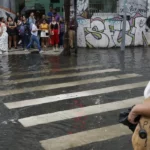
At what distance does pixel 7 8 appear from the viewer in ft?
60.4

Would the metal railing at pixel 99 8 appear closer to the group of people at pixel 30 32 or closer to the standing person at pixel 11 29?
the group of people at pixel 30 32

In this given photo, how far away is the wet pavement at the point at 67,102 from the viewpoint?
4.81 metres

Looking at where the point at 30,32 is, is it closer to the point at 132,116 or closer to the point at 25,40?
the point at 25,40

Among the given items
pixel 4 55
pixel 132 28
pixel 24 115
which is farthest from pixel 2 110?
pixel 132 28

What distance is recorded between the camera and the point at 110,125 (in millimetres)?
5441

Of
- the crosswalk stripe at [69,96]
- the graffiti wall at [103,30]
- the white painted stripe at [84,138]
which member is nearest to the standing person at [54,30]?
the graffiti wall at [103,30]

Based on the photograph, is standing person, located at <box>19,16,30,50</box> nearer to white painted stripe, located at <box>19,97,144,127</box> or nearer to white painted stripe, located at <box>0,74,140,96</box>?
white painted stripe, located at <box>0,74,140,96</box>

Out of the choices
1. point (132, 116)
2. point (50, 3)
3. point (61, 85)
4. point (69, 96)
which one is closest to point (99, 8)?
point (50, 3)

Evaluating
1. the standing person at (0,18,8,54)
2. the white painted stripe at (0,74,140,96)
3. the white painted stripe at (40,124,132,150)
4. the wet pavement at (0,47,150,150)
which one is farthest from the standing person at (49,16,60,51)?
the white painted stripe at (40,124,132,150)

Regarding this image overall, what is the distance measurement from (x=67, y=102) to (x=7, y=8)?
13.0 m

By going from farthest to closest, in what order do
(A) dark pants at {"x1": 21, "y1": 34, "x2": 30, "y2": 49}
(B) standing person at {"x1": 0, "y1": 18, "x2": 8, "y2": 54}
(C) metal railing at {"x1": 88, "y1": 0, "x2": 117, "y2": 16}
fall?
(C) metal railing at {"x1": 88, "y1": 0, "x2": 117, "y2": 16} → (A) dark pants at {"x1": 21, "y1": 34, "x2": 30, "y2": 49} → (B) standing person at {"x1": 0, "y1": 18, "x2": 8, "y2": 54}

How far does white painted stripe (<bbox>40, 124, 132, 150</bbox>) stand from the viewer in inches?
181

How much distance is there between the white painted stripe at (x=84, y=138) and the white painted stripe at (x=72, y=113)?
2.56 ft

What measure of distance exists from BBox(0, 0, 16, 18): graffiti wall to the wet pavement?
267 inches
